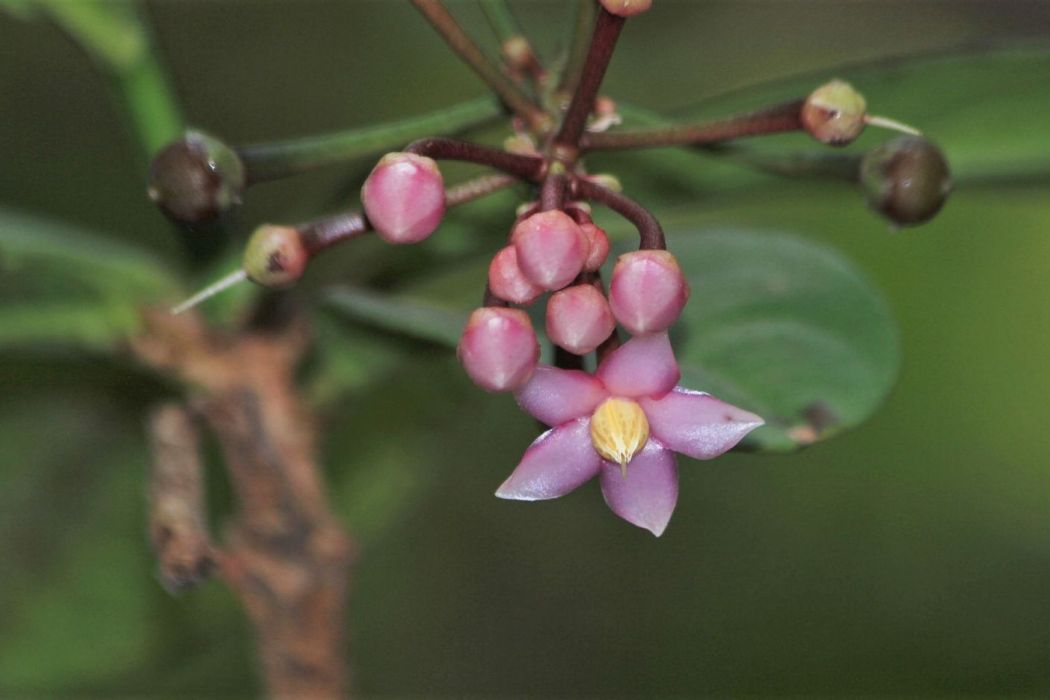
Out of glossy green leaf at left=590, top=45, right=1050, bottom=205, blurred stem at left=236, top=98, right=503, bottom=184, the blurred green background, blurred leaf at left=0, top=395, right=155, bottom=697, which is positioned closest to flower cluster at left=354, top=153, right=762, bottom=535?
blurred stem at left=236, top=98, right=503, bottom=184

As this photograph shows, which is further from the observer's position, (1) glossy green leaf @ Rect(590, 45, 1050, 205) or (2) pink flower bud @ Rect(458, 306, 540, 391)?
(1) glossy green leaf @ Rect(590, 45, 1050, 205)

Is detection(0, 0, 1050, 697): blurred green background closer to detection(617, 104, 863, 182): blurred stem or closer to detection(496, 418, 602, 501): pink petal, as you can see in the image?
detection(617, 104, 863, 182): blurred stem

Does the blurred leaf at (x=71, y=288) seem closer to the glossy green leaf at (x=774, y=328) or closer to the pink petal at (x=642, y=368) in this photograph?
the glossy green leaf at (x=774, y=328)

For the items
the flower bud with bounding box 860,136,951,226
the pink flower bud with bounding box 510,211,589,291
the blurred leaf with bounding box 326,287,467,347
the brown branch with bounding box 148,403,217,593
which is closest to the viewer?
the pink flower bud with bounding box 510,211,589,291

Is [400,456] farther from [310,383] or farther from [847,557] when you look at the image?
[847,557]

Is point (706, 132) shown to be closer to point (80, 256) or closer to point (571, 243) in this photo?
point (571, 243)

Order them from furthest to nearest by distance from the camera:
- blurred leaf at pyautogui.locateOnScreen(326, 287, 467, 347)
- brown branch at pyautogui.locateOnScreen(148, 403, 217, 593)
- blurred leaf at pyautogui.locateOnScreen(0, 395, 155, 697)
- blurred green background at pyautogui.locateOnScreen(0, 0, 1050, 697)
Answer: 1. blurred green background at pyautogui.locateOnScreen(0, 0, 1050, 697)
2. blurred leaf at pyautogui.locateOnScreen(0, 395, 155, 697)
3. brown branch at pyautogui.locateOnScreen(148, 403, 217, 593)
4. blurred leaf at pyautogui.locateOnScreen(326, 287, 467, 347)
